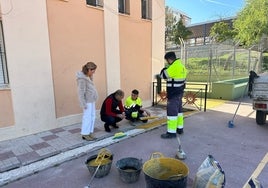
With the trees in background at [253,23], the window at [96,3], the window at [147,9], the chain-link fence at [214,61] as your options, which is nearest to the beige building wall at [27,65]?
the window at [96,3]

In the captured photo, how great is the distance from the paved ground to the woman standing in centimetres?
34

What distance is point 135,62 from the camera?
7.04m

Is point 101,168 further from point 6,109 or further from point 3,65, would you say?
point 3,65

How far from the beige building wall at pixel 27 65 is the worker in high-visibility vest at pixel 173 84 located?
286cm

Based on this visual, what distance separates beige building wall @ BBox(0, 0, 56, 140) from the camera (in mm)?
4230

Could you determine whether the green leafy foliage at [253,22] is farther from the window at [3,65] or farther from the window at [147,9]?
the window at [3,65]

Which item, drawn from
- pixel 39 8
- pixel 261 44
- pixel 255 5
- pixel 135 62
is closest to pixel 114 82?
pixel 135 62

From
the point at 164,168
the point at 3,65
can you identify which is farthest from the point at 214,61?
the point at 3,65

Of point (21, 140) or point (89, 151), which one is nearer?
point (89, 151)

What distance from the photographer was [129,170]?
2.87 m

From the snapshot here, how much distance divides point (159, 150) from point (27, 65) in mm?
3455

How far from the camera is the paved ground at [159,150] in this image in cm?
295

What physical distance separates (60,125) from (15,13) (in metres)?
2.80

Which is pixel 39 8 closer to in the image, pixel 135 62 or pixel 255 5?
pixel 135 62
